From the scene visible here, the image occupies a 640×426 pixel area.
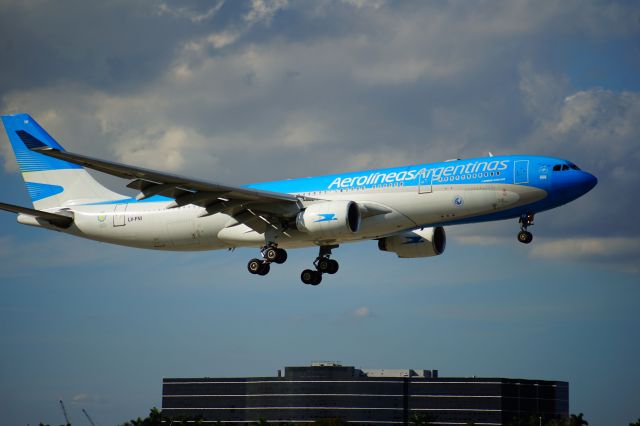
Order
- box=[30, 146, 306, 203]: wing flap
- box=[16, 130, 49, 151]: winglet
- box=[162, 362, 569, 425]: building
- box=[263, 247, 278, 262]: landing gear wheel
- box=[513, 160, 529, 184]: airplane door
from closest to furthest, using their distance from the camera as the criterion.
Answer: box=[30, 146, 306, 203]: wing flap < box=[513, 160, 529, 184]: airplane door < box=[263, 247, 278, 262]: landing gear wheel < box=[16, 130, 49, 151]: winglet < box=[162, 362, 569, 425]: building

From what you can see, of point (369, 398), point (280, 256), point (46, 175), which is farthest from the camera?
point (369, 398)

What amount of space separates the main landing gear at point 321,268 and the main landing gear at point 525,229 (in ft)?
40.2

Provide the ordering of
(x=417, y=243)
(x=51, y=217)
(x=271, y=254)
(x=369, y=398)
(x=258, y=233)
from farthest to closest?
(x=369, y=398) → (x=51, y=217) → (x=417, y=243) → (x=258, y=233) → (x=271, y=254)

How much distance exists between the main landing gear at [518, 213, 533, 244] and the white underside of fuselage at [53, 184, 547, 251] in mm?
1931

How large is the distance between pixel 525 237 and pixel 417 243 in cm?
938

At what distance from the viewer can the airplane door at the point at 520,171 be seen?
167ft

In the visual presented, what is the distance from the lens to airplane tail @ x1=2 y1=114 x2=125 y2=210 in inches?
2569

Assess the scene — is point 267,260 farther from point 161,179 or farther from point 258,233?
point 161,179

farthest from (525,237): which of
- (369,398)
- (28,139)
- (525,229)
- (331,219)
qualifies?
(369,398)

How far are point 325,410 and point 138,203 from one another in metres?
90.6

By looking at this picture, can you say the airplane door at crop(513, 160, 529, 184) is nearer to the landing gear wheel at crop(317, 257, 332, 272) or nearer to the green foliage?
the landing gear wheel at crop(317, 257, 332, 272)

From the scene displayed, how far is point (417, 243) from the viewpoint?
60.8m

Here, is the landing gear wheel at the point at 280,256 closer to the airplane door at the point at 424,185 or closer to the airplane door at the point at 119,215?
the airplane door at the point at 424,185

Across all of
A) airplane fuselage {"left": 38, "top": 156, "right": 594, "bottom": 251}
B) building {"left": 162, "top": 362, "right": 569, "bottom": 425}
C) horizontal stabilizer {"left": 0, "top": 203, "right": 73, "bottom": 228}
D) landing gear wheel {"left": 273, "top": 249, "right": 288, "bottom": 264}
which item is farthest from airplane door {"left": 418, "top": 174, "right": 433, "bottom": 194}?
building {"left": 162, "top": 362, "right": 569, "bottom": 425}
